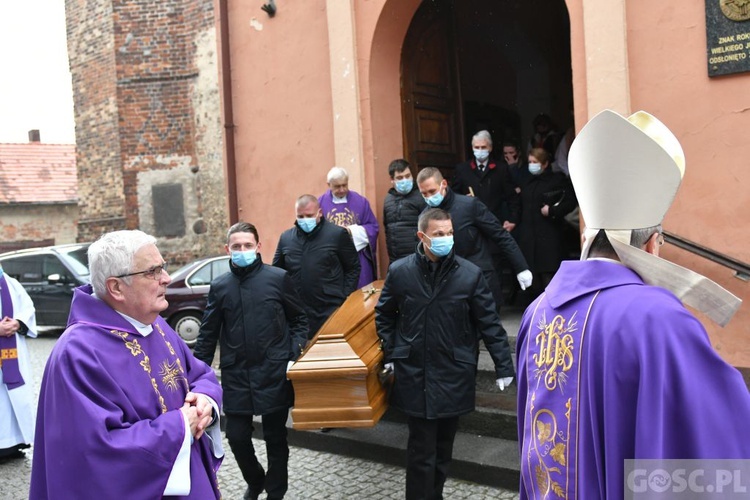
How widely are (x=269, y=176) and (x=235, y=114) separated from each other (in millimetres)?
991

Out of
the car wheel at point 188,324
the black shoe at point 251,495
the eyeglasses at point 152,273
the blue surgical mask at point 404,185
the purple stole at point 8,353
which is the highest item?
the blue surgical mask at point 404,185

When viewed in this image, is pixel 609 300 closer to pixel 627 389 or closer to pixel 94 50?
pixel 627 389

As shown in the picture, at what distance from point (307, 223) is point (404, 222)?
866mm

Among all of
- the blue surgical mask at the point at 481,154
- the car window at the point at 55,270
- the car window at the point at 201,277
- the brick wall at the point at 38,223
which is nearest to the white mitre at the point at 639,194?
the blue surgical mask at the point at 481,154

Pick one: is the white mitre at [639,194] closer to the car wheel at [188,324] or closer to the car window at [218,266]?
the car wheel at [188,324]

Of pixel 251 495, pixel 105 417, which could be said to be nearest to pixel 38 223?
pixel 251 495

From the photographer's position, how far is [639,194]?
208 centimetres

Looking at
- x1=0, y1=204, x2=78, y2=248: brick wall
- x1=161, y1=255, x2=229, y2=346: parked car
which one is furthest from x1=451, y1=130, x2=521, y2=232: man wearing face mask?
x1=0, y1=204, x2=78, y2=248: brick wall

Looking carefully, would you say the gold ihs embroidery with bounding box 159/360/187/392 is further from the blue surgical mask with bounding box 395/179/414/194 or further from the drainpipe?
the drainpipe

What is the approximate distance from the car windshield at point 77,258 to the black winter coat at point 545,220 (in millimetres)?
9949

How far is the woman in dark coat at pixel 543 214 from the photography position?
6785 mm

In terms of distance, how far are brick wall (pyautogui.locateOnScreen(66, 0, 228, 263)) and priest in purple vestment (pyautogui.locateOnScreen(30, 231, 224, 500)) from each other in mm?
15246

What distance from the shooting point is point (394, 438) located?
→ 19.4 feet

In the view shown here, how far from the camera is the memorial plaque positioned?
18.3 feet
